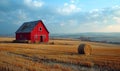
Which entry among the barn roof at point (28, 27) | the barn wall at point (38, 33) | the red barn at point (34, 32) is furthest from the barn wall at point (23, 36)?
the barn wall at point (38, 33)

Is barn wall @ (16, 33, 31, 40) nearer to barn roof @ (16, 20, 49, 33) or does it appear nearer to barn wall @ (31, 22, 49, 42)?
barn roof @ (16, 20, 49, 33)

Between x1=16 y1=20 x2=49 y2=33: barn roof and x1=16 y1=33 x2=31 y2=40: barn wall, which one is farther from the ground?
x1=16 y1=20 x2=49 y2=33: barn roof

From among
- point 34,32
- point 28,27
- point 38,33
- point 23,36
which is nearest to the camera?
point 34,32

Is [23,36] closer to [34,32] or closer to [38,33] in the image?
[34,32]

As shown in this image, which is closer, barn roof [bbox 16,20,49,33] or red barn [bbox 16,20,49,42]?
red barn [bbox 16,20,49,42]

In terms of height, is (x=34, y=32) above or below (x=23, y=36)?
above

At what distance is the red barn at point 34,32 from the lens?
214 ft

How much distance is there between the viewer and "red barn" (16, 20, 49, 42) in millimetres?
65113

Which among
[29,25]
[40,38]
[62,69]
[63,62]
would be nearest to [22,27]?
[29,25]

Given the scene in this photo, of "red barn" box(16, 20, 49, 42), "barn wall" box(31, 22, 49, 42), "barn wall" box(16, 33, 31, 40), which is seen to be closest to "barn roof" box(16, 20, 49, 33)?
"red barn" box(16, 20, 49, 42)

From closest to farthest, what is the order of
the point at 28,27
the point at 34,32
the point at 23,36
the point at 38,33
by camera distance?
the point at 34,32, the point at 38,33, the point at 23,36, the point at 28,27

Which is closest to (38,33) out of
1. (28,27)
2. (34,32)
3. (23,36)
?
(34,32)

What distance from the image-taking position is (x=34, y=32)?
65.4 meters

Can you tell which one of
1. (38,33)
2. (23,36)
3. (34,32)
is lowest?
(23,36)
